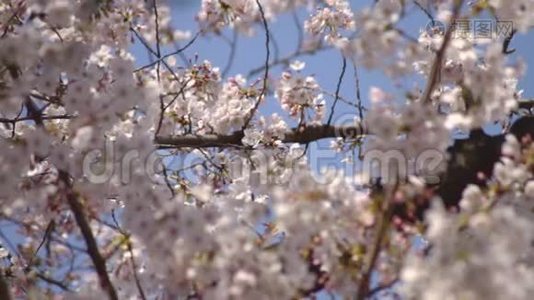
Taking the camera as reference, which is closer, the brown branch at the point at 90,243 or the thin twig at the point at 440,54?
the thin twig at the point at 440,54

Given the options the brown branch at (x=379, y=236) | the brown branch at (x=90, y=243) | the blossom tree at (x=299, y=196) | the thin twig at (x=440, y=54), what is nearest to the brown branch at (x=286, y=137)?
the blossom tree at (x=299, y=196)

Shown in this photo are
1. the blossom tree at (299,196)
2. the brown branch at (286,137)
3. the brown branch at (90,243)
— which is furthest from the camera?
the brown branch at (286,137)

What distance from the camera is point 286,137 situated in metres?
4.93

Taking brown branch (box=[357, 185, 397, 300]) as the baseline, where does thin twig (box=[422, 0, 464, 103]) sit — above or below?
above

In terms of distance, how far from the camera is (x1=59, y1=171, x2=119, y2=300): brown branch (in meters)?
2.50

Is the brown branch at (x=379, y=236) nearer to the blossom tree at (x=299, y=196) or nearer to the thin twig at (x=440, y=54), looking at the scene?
the blossom tree at (x=299, y=196)

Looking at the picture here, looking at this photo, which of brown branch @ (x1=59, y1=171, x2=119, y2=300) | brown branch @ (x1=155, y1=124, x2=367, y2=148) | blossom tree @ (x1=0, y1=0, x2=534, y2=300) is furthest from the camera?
brown branch @ (x1=155, y1=124, x2=367, y2=148)

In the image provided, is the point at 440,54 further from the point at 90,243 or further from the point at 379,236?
the point at 90,243

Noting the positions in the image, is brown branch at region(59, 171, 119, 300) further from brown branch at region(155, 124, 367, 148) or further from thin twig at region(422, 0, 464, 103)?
brown branch at region(155, 124, 367, 148)

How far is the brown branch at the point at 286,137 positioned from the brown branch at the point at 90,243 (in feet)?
5.71

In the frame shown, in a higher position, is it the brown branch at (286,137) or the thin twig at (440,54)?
the brown branch at (286,137)

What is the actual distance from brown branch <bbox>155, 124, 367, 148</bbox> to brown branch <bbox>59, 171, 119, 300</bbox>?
1.74 meters

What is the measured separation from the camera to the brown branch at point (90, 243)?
250cm

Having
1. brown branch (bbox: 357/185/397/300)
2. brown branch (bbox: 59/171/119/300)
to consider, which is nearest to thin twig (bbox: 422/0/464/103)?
brown branch (bbox: 357/185/397/300)
